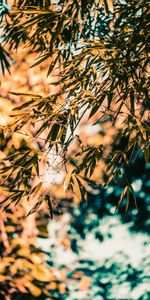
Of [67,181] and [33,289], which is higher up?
[67,181]

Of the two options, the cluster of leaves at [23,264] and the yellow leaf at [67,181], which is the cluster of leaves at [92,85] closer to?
the yellow leaf at [67,181]

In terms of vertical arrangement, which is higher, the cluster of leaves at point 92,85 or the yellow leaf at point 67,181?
the cluster of leaves at point 92,85

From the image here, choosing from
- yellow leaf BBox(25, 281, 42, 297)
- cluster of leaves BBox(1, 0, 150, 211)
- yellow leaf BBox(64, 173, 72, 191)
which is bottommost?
yellow leaf BBox(25, 281, 42, 297)

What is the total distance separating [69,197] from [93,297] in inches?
56.8

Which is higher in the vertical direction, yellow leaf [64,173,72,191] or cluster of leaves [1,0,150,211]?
cluster of leaves [1,0,150,211]

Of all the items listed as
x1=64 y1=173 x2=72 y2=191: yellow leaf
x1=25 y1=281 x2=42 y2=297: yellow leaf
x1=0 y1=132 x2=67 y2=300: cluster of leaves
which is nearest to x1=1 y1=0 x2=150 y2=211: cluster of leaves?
x1=64 y1=173 x2=72 y2=191: yellow leaf

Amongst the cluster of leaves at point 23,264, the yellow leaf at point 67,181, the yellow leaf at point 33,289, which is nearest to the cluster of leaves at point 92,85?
the yellow leaf at point 67,181

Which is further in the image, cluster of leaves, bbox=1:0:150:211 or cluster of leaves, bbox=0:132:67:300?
cluster of leaves, bbox=0:132:67:300

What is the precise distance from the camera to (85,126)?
6.21 meters

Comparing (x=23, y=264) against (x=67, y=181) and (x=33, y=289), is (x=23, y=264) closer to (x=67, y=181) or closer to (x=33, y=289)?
(x=33, y=289)

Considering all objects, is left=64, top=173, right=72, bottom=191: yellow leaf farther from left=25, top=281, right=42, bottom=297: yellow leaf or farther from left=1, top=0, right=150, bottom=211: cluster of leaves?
left=25, top=281, right=42, bottom=297: yellow leaf

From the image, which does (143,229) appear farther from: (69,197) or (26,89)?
(26,89)

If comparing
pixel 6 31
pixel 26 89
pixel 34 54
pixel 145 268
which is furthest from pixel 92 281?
pixel 6 31

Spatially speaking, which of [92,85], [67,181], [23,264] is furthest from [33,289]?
[92,85]
